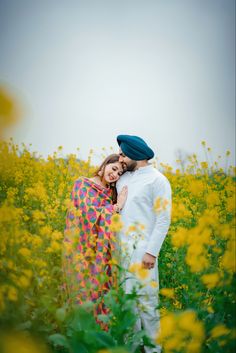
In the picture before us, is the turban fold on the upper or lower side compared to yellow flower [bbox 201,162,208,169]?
lower

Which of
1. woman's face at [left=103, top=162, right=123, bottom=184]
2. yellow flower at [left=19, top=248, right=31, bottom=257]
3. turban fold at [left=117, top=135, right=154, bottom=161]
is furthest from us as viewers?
woman's face at [left=103, top=162, right=123, bottom=184]

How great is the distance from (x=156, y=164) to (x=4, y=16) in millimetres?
3472

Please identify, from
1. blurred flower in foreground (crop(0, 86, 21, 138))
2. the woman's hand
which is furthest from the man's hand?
blurred flower in foreground (crop(0, 86, 21, 138))

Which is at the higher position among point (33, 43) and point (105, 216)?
point (33, 43)

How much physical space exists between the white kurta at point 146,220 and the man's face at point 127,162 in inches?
2.0

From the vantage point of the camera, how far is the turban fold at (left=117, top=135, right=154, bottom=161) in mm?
2379

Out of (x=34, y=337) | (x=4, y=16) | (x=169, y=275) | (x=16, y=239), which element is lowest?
(x=34, y=337)

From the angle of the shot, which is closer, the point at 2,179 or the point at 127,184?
the point at 127,184

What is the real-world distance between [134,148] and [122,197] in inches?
15.4

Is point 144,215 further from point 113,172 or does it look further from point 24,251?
point 24,251

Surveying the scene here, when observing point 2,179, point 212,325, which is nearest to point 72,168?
point 2,179

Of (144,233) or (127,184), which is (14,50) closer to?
(127,184)

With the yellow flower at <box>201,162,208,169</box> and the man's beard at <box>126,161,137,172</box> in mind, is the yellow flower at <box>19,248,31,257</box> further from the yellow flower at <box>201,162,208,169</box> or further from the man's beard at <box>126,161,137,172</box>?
the yellow flower at <box>201,162,208,169</box>

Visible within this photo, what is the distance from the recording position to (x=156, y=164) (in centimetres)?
549
